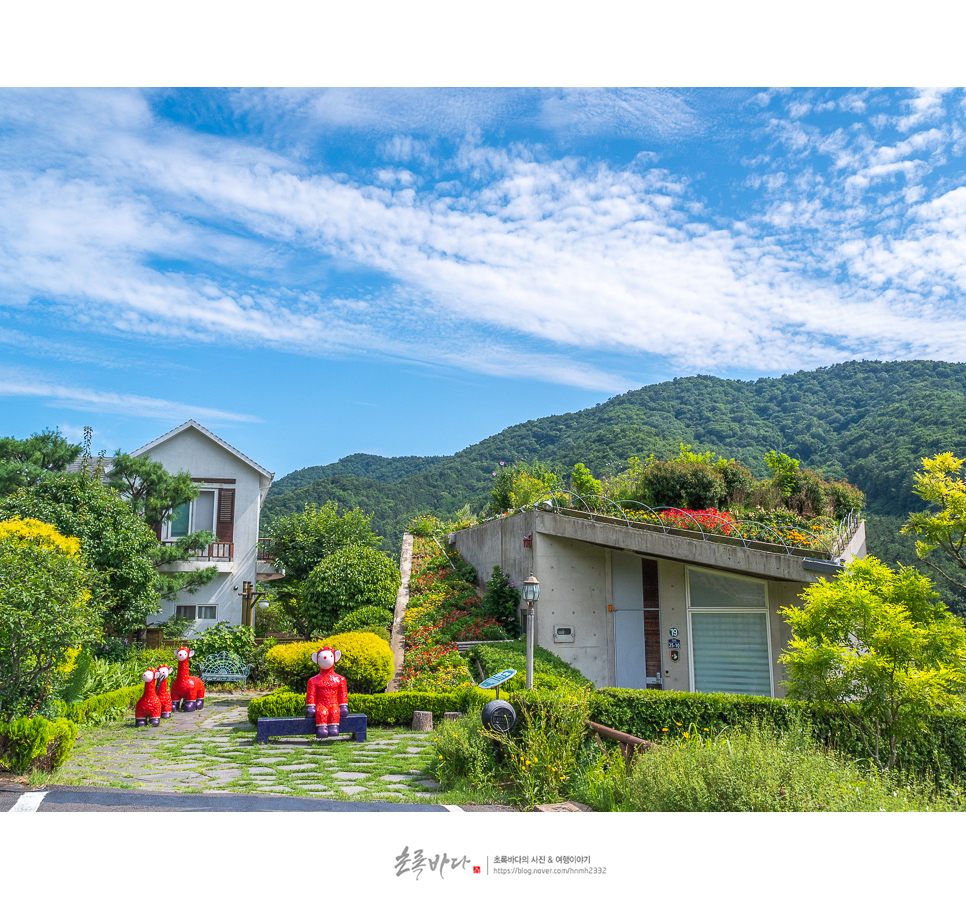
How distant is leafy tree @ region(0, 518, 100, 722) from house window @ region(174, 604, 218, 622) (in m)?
11.2

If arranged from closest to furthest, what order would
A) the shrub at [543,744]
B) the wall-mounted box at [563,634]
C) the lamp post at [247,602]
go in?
the shrub at [543,744] < the wall-mounted box at [563,634] < the lamp post at [247,602]

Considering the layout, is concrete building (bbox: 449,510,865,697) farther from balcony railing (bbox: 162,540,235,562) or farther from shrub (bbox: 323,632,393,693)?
balcony railing (bbox: 162,540,235,562)

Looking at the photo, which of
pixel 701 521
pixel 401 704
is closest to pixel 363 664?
pixel 401 704

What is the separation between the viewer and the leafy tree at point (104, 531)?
47.6 feet

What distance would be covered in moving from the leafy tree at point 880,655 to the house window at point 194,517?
16949mm

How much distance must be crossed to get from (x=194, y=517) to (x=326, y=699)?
11928 millimetres

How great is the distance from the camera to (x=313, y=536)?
2198 cm

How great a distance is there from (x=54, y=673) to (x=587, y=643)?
33.2 feet

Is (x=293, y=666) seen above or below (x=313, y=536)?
below

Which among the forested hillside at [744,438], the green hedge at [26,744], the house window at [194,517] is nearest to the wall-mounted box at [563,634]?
the forested hillside at [744,438]

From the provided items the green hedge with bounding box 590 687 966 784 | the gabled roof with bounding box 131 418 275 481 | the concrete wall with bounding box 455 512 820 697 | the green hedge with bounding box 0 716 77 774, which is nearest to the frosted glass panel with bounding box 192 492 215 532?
the gabled roof with bounding box 131 418 275 481

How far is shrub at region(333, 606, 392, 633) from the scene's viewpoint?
1686 cm

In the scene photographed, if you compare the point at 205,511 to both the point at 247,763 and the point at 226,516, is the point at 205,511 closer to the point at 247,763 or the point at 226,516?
the point at 226,516

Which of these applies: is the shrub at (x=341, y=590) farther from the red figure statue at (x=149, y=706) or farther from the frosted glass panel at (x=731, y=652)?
the frosted glass panel at (x=731, y=652)
